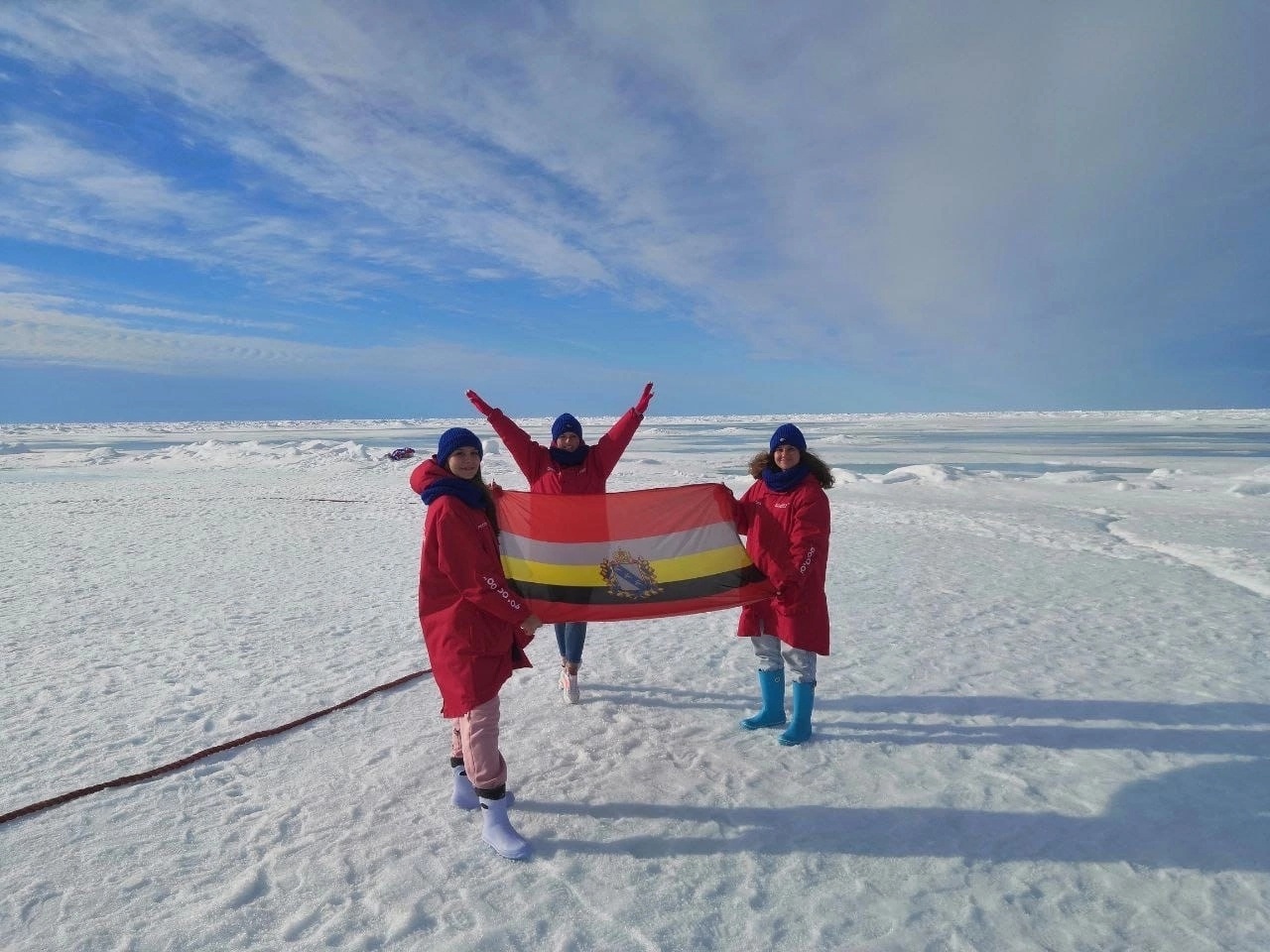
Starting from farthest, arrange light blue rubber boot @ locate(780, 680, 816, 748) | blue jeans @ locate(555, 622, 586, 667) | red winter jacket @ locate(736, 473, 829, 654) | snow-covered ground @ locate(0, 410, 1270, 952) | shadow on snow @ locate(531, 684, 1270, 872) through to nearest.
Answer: blue jeans @ locate(555, 622, 586, 667) < light blue rubber boot @ locate(780, 680, 816, 748) < red winter jacket @ locate(736, 473, 829, 654) < shadow on snow @ locate(531, 684, 1270, 872) < snow-covered ground @ locate(0, 410, 1270, 952)

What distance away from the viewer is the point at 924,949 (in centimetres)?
288

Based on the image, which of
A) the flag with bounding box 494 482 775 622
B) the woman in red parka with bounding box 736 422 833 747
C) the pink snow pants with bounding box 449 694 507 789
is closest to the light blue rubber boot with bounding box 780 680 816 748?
the woman in red parka with bounding box 736 422 833 747

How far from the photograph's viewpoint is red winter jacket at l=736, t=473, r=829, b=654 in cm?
428

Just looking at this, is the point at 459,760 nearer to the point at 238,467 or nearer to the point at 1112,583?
the point at 1112,583

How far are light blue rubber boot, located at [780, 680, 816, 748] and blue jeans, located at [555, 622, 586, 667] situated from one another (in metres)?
1.54

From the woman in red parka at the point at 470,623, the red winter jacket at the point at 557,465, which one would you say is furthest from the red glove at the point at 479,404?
the woman in red parka at the point at 470,623

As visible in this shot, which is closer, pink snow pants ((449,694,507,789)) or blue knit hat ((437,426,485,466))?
pink snow pants ((449,694,507,789))

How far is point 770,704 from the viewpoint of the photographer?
A: 15.6ft

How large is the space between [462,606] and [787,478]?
2.14 meters

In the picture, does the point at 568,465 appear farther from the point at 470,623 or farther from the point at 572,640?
the point at 470,623

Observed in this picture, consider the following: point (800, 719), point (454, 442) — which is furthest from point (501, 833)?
point (800, 719)

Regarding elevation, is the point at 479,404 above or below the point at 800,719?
above

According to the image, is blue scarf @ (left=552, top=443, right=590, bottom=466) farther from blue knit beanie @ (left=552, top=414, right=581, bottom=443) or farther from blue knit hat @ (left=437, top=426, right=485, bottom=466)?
blue knit hat @ (left=437, top=426, right=485, bottom=466)

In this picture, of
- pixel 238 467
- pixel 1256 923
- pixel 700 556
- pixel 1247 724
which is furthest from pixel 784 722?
pixel 238 467
